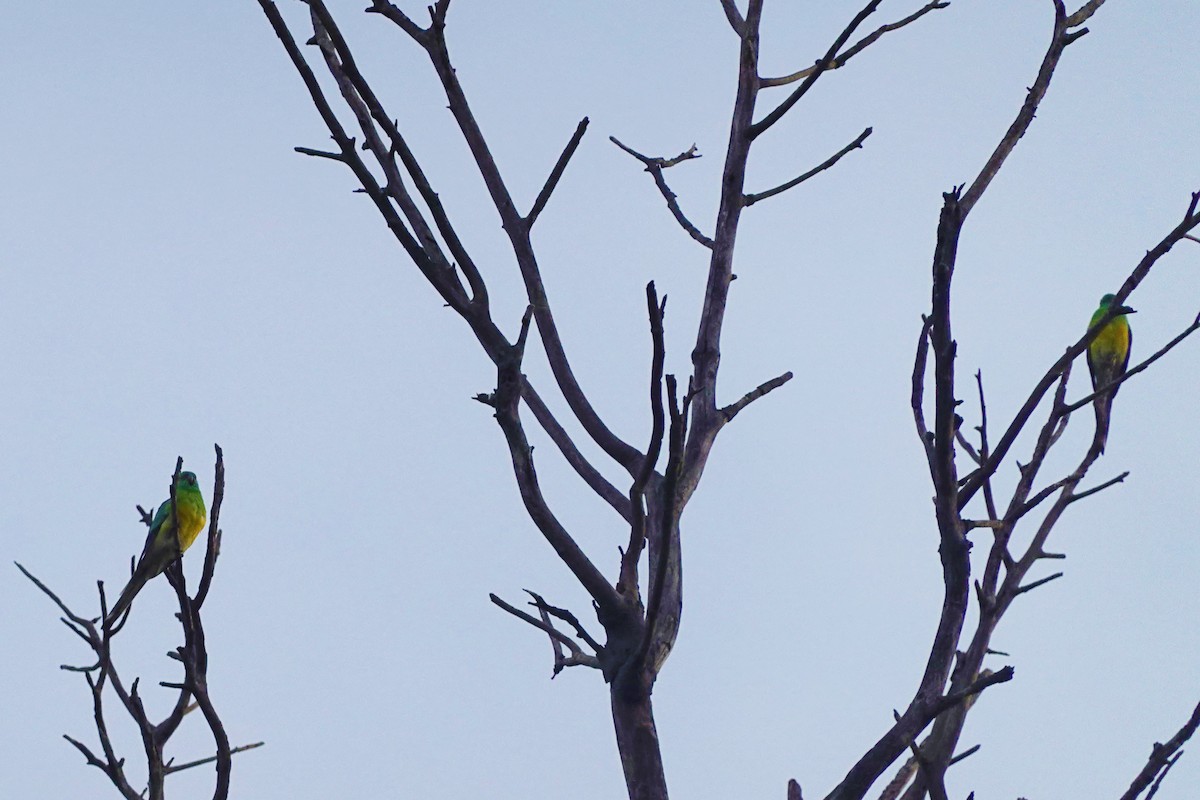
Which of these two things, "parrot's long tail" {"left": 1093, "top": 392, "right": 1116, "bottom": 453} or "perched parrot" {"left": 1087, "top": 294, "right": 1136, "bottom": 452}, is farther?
"perched parrot" {"left": 1087, "top": 294, "right": 1136, "bottom": 452}

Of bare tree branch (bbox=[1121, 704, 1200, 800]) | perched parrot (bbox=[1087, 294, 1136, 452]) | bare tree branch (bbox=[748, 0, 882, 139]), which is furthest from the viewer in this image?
perched parrot (bbox=[1087, 294, 1136, 452])

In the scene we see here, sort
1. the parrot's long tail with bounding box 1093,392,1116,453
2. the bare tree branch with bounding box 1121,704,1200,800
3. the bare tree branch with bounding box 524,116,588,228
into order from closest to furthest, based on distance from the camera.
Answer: the bare tree branch with bounding box 1121,704,1200,800 → the bare tree branch with bounding box 524,116,588,228 → the parrot's long tail with bounding box 1093,392,1116,453

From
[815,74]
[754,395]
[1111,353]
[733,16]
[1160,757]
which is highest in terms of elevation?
[1111,353]

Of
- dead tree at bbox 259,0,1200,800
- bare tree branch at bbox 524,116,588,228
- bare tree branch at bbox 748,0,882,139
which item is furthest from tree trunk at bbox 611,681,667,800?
bare tree branch at bbox 748,0,882,139

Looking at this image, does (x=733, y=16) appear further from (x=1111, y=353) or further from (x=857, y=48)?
(x=1111, y=353)

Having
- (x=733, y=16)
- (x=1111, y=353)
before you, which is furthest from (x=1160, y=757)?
(x=1111, y=353)

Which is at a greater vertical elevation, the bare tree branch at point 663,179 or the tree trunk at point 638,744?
the bare tree branch at point 663,179

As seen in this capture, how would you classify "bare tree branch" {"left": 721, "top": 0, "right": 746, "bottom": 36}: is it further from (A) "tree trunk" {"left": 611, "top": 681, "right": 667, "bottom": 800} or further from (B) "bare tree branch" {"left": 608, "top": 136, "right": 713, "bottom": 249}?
(A) "tree trunk" {"left": 611, "top": 681, "right": 667, "bottom": 800}

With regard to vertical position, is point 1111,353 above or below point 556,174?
above

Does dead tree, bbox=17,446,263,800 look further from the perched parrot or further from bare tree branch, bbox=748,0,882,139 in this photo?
the perched parrot

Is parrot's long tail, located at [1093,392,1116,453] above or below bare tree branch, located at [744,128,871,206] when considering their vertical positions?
below

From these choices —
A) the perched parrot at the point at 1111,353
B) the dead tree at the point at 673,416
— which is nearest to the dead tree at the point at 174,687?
the dead tree at the point at 673,416

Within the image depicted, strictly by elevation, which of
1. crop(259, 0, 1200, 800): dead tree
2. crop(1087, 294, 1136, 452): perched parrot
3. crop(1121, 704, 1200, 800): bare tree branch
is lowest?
crop(1121, 704, 1200, 800): bare tree branch

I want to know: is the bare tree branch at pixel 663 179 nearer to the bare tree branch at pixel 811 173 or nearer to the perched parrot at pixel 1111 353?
the bare tree branch at pixel 811 173
